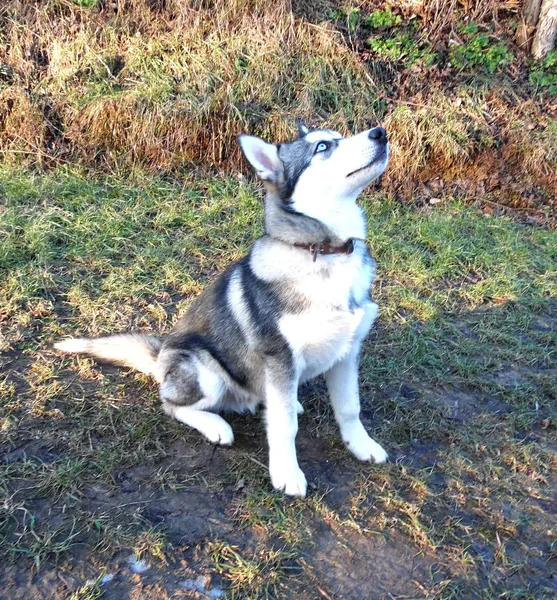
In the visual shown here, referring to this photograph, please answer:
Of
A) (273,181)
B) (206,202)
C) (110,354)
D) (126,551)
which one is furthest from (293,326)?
(206,202)

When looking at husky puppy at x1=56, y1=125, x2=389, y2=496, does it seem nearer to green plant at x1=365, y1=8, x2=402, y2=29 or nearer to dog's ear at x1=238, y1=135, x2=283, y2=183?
dog's ear at x1=238, y1=135, x2=283, y2=183

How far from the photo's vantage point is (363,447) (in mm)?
3133

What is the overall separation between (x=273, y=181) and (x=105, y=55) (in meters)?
4.90

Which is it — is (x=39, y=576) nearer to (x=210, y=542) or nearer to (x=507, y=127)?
(x=210, y=542)

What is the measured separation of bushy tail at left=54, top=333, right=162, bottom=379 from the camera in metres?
3.59

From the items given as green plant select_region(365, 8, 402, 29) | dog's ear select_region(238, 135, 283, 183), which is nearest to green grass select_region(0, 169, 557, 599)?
dog's ear select_region(238, 135, 283, 183)

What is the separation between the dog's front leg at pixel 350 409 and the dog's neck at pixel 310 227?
0.64 meters

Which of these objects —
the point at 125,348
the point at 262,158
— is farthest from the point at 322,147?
the point at 125,348

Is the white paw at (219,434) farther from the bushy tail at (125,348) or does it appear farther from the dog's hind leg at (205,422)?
the bushy tail at (125,348)

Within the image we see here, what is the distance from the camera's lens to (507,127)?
23.3 ft

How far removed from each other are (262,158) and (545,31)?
269 inches

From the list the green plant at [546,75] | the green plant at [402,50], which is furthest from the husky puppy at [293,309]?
the green plant at [546,75]

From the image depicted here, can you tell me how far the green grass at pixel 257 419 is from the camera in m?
2.58

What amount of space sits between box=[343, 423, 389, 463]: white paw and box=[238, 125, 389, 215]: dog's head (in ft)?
4.10
